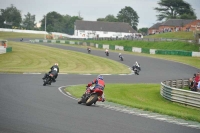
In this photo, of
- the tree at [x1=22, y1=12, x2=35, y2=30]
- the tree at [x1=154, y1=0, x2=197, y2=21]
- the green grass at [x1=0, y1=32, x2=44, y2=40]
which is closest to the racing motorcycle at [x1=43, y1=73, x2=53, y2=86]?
the green grass at [x1=0, y1=32, x2=44, y2=40]

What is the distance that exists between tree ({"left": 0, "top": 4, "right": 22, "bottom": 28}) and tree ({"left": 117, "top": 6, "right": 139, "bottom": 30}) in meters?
93.1

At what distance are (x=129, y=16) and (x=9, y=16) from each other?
105m

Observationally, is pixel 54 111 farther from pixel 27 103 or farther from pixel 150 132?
pixel 150 132

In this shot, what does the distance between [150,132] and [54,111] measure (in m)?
4.04

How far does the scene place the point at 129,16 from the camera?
194m

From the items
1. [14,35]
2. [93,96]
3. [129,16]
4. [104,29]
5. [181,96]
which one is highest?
[129,16]

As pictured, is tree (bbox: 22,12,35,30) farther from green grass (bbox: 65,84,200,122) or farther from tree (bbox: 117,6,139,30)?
green grass (bbox: 65,84,200,122)

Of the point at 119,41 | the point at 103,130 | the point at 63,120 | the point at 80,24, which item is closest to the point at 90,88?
the point at 63,120

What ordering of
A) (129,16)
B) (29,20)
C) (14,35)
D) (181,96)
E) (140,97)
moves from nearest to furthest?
1. (181,96)
2. (140,97)
3. (14,35)
4. (29,20)
5. (129,16)

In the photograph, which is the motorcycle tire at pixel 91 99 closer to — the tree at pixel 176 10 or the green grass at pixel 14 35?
the green grass at pixel 14 35

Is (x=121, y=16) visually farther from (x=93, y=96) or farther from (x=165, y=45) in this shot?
(x=93, y=96)

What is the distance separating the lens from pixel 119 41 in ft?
316

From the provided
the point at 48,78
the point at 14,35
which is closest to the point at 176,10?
the point at 14,35

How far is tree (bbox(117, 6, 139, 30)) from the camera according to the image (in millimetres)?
192750
